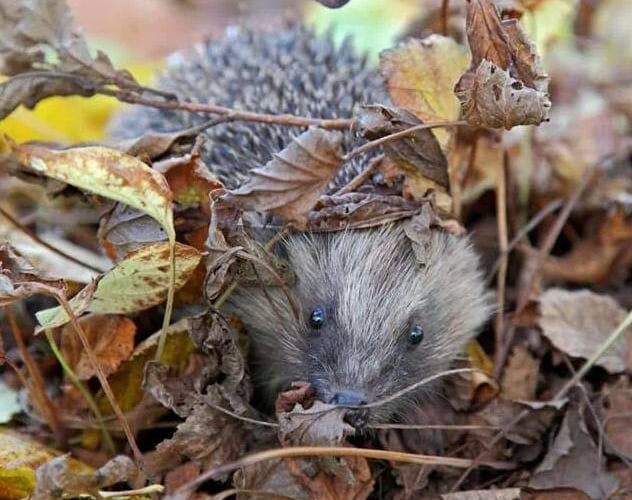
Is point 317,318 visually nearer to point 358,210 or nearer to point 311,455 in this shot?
point 358,210

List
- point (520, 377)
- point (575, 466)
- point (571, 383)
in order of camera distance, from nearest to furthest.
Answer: point (575, 466) → point (571, 383) → point (520, 377)

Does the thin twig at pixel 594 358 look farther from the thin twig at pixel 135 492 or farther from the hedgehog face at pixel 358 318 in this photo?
→ the thin twig at pixel 135 492

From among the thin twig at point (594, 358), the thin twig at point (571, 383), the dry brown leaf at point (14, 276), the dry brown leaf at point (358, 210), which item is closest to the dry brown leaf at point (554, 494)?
the thin twig at point (571, 383)

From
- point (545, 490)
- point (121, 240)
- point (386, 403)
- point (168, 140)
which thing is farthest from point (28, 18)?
point (545, 490)

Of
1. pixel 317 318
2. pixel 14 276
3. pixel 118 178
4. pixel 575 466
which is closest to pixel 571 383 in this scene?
pixel 575 466

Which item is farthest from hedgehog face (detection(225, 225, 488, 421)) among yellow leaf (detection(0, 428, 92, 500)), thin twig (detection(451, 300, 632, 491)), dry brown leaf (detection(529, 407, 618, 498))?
yellow leaf (detection(0, 428, 92, 500))

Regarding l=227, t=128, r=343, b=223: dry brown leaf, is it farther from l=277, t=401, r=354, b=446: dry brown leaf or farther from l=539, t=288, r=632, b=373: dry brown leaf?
l=539, t=288, r=632, b=373: dry brown leaf
